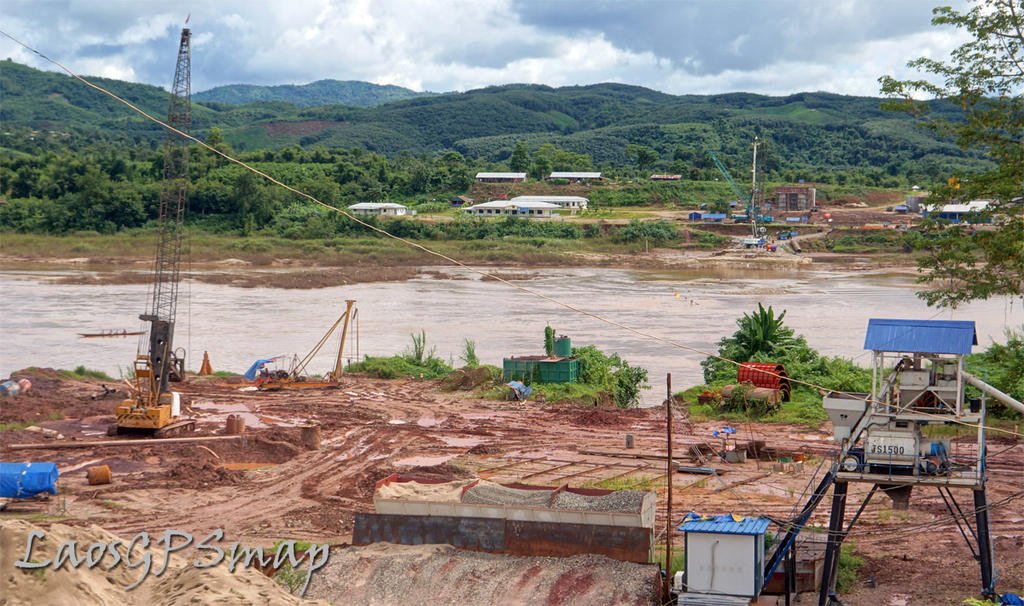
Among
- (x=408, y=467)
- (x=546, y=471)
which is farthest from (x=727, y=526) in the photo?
(x=408, y=467)

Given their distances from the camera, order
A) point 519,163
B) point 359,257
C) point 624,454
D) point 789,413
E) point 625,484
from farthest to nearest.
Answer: point 519,163
point 359,257
point 789,413
point 624,454
point 625,484

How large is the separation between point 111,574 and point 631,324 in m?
34.4

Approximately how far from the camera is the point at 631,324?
44281 millimetres

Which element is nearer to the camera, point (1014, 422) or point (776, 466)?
point (776, 466)

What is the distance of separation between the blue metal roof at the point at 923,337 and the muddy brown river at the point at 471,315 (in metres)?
18.3

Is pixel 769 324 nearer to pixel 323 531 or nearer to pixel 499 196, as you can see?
pixel 323 531

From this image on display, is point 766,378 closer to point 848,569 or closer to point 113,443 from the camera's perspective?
point 848,569

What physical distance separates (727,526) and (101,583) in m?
6.86

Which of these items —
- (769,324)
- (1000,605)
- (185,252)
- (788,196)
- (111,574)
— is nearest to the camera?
(111,574)

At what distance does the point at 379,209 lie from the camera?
8438 cm

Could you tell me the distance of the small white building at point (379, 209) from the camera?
83812 millimetres

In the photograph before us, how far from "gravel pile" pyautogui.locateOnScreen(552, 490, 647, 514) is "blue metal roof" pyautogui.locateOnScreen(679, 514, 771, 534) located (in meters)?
1.72

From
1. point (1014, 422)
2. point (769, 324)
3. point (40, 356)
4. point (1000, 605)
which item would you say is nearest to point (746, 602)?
point (1000, 605)

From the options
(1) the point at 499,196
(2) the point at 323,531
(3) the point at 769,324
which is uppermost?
(1) the point at 499,196
